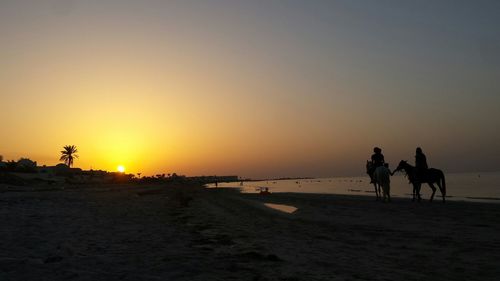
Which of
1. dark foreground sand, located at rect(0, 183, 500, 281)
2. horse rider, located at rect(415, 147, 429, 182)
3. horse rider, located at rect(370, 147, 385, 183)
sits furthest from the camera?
horse rider, located at rect(370, 147, 385, 183)

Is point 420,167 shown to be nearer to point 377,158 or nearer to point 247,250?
point 377,158

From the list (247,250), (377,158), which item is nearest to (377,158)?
(377,158)

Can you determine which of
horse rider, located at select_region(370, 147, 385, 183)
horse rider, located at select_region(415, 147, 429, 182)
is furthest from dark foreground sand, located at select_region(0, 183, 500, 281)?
horse rider, located at select_region(370, 147, 385, 183)

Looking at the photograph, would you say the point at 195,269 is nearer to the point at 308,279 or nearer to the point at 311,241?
the point at 308,279

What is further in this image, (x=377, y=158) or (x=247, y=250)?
(x=377, y=158)

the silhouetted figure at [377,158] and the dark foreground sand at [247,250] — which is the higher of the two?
the silhouetted figure at [377,158]

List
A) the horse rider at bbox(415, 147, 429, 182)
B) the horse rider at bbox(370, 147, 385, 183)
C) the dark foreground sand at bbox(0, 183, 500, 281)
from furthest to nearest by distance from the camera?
the horse rider at bbox(370, 147, 385, 183) < the horse rider at bbox(415, 147, 429, 182) < the dark foreground sand at bbox(0, 183, 500, 281)

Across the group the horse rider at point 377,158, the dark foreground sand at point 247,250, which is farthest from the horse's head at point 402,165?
the dark foreground sand at point 247,250

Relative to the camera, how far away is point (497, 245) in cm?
→ 1027

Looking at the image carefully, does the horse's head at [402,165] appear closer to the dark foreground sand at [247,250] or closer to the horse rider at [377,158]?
the horse rider at [377,158]

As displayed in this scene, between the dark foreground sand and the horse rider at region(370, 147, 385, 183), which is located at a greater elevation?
the horse rider at region(370, 147, 385, 183)

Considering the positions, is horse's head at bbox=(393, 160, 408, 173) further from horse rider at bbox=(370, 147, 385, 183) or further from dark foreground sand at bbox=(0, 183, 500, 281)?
dark foreground sand at bbox=(0, 183, 500, 281)

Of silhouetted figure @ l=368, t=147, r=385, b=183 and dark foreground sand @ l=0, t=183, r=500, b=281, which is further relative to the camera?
silhouetted figure @ l=368, t=147, r=385, b=183

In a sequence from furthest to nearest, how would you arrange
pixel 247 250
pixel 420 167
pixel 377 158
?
pixel 377 158 → pixel 420 167 → pixel 247 250
